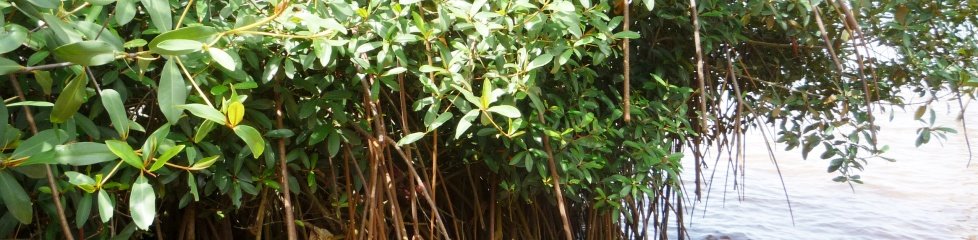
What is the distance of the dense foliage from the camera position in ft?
3.80

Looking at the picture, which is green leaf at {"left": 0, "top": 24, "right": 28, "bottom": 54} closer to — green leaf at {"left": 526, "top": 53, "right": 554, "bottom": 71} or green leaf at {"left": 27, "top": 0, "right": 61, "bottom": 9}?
green leaf at {"left": 27, "top": 0, "right": 61, "bottom": 9}

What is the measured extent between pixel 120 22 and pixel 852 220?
4259mm

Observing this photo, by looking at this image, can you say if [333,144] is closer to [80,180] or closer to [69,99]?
[80,180]

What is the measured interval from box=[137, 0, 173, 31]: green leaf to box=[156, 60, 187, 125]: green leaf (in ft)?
0.22

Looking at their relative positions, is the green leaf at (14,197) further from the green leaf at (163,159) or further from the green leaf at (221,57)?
the green leaf at (221,57)

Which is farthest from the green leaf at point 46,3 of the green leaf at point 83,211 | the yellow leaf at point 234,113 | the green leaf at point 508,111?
the green leaf at point 508,111

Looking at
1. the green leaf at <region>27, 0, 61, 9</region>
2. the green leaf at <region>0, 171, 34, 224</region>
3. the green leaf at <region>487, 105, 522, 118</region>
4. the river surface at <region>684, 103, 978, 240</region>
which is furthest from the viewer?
the river surface at <region>684, 103, 978, 240</region>

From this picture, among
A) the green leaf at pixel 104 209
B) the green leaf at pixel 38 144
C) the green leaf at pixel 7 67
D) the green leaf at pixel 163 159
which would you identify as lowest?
the green leaf at pixel 104 209

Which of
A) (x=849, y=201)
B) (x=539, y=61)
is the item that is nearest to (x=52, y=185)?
(x=539, y=61)

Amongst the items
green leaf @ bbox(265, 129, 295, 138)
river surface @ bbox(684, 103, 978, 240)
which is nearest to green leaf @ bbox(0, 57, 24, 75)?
green leaf @ bbox(265, 129, 295, 138)

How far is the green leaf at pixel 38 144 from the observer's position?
3.59 feet

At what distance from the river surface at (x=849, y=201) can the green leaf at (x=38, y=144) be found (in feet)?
9.83

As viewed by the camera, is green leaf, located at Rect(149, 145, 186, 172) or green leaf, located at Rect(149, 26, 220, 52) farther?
green leaf, located at Rect(149, 145, 186, 172)

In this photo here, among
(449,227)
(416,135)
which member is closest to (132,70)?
(416,135)
